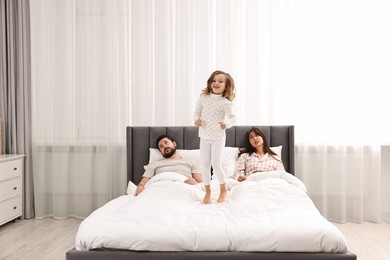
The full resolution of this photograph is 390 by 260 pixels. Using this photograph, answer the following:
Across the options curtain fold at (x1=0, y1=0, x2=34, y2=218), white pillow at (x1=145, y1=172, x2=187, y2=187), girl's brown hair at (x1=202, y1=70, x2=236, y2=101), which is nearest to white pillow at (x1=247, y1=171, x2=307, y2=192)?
white pillow at (x1=145, y1=172, x2=187, y2=187)

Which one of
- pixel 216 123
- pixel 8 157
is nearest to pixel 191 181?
pixel 216 123

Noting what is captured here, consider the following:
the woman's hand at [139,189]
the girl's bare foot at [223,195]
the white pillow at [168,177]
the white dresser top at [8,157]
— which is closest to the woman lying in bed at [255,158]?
the white pillow at [168,177]

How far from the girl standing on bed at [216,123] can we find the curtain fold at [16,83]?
2.24 metres

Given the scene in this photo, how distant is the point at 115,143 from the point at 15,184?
1.03 metres

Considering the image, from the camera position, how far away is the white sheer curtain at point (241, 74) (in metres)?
4.77

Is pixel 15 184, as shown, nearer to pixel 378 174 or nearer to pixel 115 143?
pixel 115 143

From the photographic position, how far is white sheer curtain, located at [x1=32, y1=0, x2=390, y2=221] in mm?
4773

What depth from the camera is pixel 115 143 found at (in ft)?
16.3

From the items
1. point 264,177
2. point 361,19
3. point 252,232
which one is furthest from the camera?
point 361,19

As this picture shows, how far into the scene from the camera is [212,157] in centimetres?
350

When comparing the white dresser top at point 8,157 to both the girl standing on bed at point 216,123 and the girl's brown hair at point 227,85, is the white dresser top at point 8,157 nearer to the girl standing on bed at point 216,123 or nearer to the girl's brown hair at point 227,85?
the girl standing on bed at point 216,123

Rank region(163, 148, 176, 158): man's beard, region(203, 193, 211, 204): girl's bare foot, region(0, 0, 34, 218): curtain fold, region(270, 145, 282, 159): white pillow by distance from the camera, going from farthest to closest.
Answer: region(0, 0, 34, 218): curtain fold
region(270, 145, 282, 159): white pillow
region(163, 148, 176, 158): man's beard
region(203, 193, 211, 204): girl's bare foot

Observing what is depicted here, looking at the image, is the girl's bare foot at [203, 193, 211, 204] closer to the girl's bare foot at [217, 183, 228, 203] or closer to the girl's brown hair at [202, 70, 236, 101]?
the girl's bare foot at [217, 183, 228, 203]

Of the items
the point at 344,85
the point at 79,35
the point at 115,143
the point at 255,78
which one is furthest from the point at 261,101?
the point at 79,35
